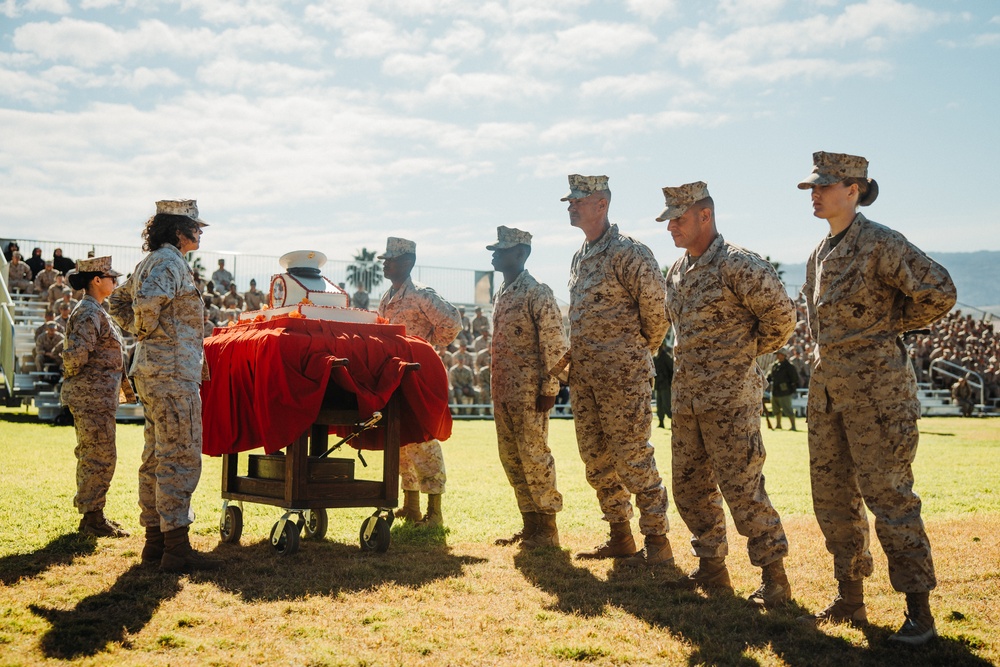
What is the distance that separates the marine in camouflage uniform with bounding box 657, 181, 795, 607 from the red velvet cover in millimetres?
1943

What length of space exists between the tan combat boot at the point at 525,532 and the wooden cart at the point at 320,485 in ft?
2.85

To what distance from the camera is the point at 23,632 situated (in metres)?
3.95

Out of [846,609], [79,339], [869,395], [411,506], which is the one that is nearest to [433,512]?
[411,506]

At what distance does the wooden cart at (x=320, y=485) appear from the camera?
586cm

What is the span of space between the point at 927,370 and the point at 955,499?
2751 centimetres

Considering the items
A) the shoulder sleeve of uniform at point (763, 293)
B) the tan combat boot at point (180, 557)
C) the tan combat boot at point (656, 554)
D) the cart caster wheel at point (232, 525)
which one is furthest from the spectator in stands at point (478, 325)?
the shoulder sleeve of uniform at point (763, 293)

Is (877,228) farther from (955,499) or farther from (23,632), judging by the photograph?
(955,499)

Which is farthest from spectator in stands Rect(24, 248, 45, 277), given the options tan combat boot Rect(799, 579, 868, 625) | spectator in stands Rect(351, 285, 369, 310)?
tan combat boot Rect(799, 579, 868, 625)

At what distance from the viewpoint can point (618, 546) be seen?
19.6 feet

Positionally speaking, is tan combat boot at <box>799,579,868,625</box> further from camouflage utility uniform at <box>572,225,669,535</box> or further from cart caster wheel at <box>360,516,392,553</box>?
cart caster wheel at <box>360,516,392,553</box>

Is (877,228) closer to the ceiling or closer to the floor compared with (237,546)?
closer to the ceiling

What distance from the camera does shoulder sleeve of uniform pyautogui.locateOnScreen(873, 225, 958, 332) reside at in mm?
3924

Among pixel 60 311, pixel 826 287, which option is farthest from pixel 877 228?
pixel 60 311

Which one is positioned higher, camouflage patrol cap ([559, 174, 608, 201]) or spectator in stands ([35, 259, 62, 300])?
spectator in stands ([35, 259, 62, 300])
